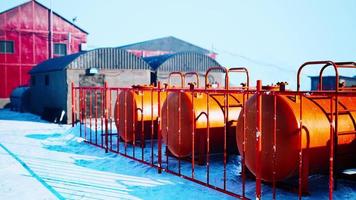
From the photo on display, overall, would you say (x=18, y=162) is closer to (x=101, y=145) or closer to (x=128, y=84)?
(x=101, y=145)

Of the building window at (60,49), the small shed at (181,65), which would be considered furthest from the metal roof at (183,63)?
the building window at (60,49)

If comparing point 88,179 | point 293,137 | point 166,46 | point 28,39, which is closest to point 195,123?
point 88,179

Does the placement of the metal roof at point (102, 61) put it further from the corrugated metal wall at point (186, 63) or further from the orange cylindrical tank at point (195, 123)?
the orange cylindrical tank at point (195, 123)

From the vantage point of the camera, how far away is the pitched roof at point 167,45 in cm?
5131

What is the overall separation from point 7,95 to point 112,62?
52.2ft

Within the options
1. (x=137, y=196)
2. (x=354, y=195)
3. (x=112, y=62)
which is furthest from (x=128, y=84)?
(x=354, y=195)

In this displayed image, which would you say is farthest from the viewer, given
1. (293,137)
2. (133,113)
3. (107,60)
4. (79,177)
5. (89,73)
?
(107,60)

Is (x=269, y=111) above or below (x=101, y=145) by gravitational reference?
above

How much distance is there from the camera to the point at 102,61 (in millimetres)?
22906

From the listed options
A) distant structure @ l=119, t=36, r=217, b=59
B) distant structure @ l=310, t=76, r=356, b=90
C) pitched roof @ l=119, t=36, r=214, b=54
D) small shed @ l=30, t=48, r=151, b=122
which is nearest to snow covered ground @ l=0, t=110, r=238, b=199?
small shed @ l=30, t=48, r=151, b=122

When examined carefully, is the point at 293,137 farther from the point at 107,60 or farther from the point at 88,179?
the point at 107,60

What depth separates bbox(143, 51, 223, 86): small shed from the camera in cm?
2548

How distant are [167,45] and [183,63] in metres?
26.4

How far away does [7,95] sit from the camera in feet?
111
